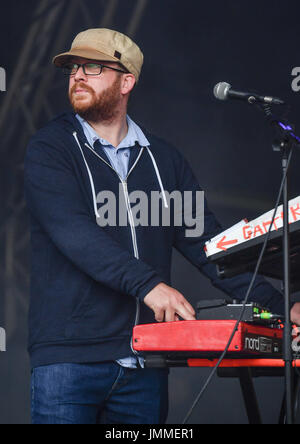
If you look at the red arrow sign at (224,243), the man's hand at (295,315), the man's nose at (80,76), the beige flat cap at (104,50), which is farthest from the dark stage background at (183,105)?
the red arrow sign at (224,243)

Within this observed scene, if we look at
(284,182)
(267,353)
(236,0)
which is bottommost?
(267,353)

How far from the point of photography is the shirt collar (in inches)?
91.2

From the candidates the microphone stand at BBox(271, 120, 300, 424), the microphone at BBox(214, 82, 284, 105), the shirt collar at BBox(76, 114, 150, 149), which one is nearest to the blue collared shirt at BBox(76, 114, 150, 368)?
the shirt collar at BBox(76, 114, 150, 149)

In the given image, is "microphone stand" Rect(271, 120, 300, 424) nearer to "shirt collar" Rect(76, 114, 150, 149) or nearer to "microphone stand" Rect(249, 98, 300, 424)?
"microphone stand" Rect(249, 98, 300, 424)

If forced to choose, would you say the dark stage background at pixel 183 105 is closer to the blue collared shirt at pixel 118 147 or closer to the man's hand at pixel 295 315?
the blue collared shirt at pixel 118 147

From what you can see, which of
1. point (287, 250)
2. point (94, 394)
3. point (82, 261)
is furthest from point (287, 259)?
point (94, 394)

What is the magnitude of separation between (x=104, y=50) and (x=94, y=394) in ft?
3.69

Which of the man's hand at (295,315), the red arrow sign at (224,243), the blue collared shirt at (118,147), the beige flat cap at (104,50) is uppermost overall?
the beige flat cap at (104,50)

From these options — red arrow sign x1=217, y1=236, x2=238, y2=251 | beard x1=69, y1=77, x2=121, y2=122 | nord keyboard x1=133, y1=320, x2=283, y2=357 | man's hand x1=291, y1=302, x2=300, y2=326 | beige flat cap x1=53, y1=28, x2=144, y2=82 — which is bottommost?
nord keyboard x1=133, y1=320, x2=283, y2=357

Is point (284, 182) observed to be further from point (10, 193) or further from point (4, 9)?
point (4, 9)

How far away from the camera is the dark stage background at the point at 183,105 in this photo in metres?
4.41
